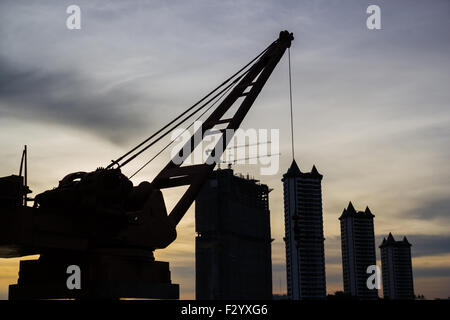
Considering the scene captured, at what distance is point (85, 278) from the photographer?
2494 cm

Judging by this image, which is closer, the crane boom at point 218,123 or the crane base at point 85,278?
the crane base at point 85,278

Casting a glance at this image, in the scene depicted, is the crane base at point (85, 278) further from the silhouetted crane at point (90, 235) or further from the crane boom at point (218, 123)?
the crane boom at point (218, 123)

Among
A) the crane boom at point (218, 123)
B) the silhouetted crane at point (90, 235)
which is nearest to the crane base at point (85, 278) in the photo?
the silhouetted crane at point (90, 235)

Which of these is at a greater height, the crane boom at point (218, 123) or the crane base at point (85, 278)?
the crane boom at point (218, 123)

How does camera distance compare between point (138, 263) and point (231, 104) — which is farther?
point (231, 104)

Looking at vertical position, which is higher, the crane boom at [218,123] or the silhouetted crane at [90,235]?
the crane boom at [218,123]

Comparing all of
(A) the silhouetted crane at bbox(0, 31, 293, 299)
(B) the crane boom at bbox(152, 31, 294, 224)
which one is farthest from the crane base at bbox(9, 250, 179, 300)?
(B) the crane boom at bbox(152, 31, 294, 224)

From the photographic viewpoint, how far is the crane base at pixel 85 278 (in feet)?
80.9

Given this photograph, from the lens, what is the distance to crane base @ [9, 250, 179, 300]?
80.9ft

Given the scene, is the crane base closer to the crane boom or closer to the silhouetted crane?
the silhouetted crane
